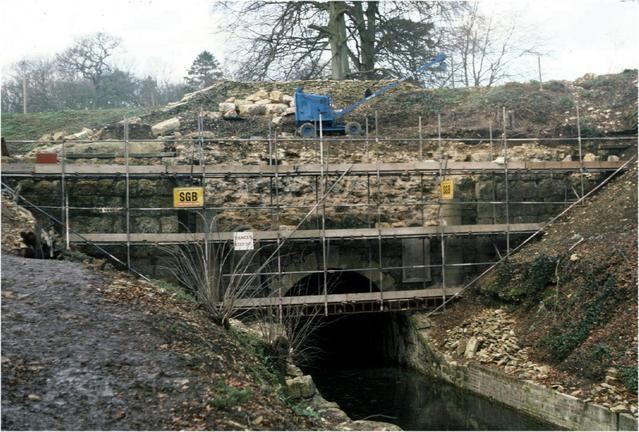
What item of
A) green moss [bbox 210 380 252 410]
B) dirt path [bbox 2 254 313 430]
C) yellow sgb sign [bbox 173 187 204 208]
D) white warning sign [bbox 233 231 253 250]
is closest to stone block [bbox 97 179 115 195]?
yellow sgb sign [bbox 173 187 204 208]

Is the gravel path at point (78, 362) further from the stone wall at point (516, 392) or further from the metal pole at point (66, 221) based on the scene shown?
the stone wall at point (516, 392)

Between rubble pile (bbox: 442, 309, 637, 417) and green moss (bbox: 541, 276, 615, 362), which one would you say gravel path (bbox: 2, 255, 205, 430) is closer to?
rubble pile (bbox: 442, 309, 637, 417)

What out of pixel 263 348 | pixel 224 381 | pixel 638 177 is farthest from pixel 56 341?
pixel 638 177

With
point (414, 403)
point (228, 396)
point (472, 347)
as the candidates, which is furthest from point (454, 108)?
point (228, 396)

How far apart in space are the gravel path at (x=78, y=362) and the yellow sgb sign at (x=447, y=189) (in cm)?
718

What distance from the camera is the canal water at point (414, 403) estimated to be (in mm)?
9891

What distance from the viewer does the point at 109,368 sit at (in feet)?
19.8

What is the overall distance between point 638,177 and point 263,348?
27.7ft

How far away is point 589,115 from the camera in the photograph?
16.9 m

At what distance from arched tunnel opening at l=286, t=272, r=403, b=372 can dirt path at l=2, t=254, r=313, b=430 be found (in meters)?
6.04

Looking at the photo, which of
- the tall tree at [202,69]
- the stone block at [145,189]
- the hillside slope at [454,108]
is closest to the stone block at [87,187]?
the stone block at [145,189]

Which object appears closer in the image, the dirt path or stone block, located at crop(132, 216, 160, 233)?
the dirt path

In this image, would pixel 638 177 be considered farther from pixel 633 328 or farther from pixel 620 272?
pixel 633 328

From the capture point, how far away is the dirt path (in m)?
5.35
